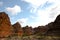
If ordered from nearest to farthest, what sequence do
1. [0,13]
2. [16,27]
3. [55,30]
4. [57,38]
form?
[57,38]
[55,30]
[0,13]
[16,27]

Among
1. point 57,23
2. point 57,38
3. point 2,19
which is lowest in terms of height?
point 57,38

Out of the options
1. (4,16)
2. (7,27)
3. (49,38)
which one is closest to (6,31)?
(7,27)

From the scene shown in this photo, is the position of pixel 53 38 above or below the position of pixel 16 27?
below

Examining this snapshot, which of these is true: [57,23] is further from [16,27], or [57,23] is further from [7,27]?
[16,27]

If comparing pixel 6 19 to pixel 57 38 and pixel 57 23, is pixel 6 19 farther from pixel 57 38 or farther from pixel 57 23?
pixel 57 38

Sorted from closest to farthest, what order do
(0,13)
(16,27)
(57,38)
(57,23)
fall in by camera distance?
(57,38), (57,23), (0,13), (16,27)

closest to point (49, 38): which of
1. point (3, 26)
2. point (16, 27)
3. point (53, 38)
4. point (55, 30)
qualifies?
point (53, 38)

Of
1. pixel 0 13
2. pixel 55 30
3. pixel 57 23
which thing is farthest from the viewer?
pixel 0 13

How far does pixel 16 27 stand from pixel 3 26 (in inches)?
2617

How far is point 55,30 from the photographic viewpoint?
69.0m

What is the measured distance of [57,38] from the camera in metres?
59.1

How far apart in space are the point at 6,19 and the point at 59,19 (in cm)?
6037

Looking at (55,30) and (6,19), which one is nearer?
(55,30)

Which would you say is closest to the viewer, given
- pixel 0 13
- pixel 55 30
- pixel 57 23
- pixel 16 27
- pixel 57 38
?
pixel 57 38
